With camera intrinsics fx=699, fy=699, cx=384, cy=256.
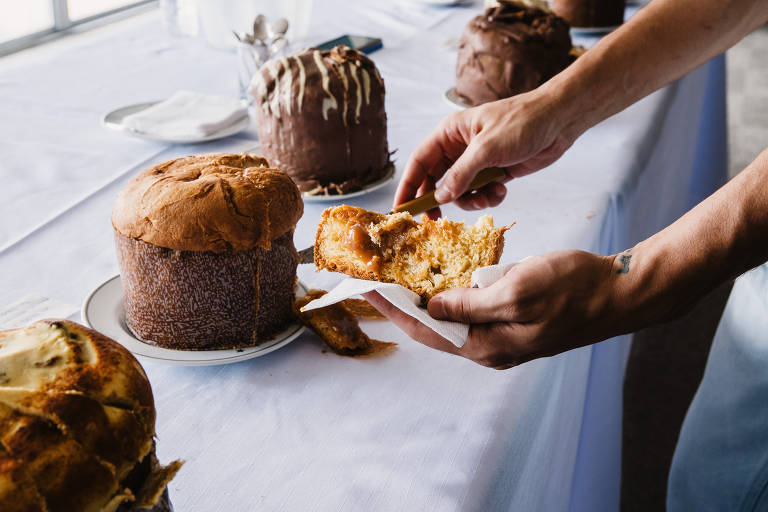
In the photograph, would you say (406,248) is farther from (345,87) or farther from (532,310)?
(345,87)

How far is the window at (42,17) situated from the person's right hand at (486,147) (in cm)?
163

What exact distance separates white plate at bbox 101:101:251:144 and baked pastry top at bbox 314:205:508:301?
0.65 meters

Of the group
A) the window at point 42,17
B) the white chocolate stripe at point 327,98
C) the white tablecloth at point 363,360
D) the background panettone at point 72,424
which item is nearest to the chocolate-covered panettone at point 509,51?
the white tablecloth at point 363,360

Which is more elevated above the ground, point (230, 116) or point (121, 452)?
point (121, 452)

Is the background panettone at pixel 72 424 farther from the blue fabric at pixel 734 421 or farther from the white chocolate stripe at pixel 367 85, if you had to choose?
the blue fabric at pixel 734 421

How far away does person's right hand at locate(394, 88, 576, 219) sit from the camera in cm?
103

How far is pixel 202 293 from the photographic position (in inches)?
32.2

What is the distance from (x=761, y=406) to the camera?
1107mm

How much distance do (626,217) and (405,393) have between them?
77cm

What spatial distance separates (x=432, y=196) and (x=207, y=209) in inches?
15.4

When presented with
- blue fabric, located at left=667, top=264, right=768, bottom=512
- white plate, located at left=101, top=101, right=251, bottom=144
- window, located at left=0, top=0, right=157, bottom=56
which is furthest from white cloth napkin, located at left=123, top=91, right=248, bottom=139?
blue fabric, located at left=667, top=264, right=768, bottom=512

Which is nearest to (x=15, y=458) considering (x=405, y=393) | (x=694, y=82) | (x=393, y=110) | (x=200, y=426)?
(x=200, y=426)

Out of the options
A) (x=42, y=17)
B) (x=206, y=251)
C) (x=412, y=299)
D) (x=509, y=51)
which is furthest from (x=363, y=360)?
(x=42, y=17)

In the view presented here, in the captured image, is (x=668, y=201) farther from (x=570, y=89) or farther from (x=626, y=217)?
(x=570, y=89)
